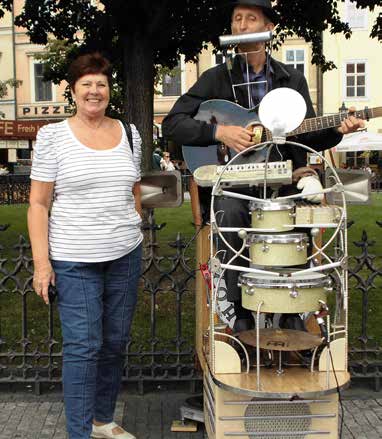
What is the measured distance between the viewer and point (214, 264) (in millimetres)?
2830

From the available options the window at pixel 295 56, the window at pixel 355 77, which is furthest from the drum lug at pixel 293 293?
the window at pixel 295 56

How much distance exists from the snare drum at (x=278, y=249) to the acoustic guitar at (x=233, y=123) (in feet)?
1.79

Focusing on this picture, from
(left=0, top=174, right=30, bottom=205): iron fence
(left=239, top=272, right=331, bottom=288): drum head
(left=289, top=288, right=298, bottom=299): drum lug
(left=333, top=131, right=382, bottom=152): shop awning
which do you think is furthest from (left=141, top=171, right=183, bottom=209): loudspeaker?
(left=333, top=131, right=382, bottom=152): shop awning

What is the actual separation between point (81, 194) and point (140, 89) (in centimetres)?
444

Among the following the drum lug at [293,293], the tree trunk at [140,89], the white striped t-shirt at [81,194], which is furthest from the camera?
the tree trunk at [140,89]

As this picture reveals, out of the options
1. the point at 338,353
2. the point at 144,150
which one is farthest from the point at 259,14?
the point at 144,150

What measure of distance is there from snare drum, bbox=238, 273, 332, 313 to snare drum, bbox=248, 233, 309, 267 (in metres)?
0.07

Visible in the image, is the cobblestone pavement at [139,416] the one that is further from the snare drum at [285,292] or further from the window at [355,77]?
the window at [355,77]

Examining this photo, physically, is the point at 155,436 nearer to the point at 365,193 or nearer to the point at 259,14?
the point at 365,193

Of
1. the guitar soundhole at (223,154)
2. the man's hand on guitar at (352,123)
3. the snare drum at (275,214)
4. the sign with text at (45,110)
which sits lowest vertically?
the snare drum at (275,214)

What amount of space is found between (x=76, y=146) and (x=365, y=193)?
1624 millimetres

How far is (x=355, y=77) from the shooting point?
3158cm

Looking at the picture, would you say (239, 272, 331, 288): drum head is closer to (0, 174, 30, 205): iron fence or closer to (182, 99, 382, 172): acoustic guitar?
(182, 99, 382, 172): acoustic guitar

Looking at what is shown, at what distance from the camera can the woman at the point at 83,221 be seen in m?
3.07
